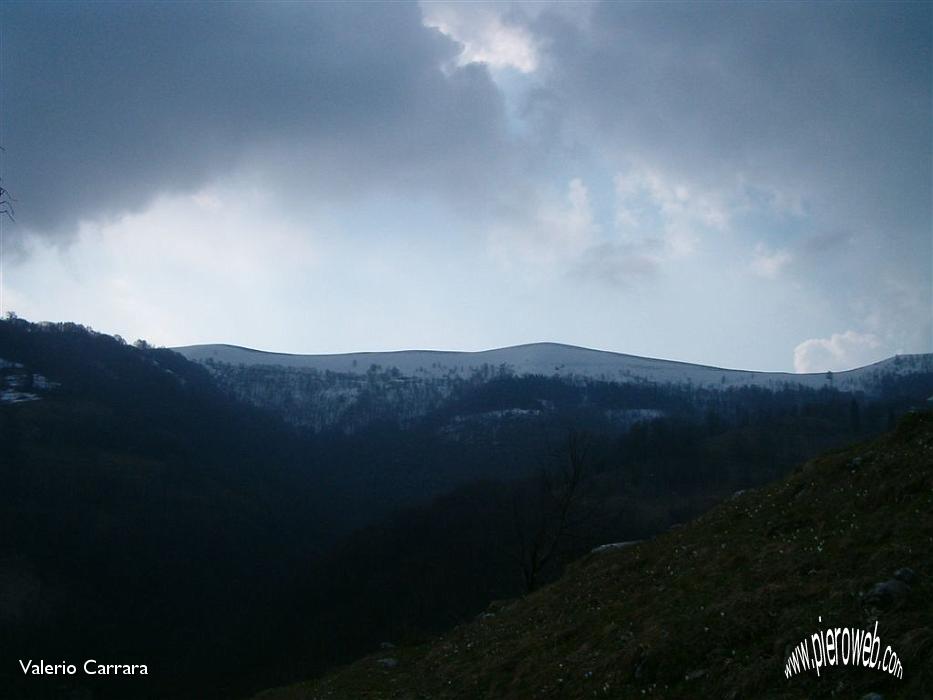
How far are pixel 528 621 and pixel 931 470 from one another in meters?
15.2

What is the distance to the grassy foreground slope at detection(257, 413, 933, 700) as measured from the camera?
14.4 m

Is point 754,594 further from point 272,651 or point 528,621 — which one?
point 272,651

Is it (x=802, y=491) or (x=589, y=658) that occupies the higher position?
(x=802, y=491)

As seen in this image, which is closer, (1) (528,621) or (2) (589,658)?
(2) (589,658)

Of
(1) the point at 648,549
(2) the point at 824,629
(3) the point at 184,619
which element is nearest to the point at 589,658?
(2) the point at 824,629

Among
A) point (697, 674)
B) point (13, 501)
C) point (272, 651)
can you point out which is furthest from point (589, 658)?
point (13, 501)

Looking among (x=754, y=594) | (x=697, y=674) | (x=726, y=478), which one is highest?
(x=754, y=594)

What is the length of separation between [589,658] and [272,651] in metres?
133

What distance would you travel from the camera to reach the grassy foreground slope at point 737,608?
14359 mm

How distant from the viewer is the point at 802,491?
26.7 meters

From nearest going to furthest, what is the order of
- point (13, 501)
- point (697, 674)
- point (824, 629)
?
point (824, 629) < point (697, 674) < point (13, 501)

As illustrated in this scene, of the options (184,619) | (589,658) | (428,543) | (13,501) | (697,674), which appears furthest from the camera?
(13,501)

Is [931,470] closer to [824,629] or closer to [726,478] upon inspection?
[824,629]

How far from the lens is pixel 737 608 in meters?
17.4
